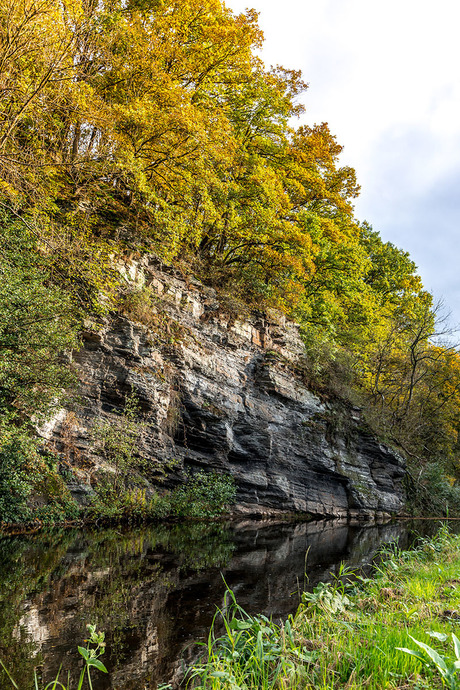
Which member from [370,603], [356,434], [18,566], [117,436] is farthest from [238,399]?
[370,603]

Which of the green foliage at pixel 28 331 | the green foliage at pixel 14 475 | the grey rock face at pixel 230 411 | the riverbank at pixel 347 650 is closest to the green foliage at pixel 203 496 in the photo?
the grey rock face at pixel 230 411

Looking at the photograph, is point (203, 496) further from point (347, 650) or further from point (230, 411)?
point (347, 650)

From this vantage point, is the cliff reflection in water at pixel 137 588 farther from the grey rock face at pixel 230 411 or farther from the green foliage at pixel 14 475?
the grey rock face at pixel 230 411

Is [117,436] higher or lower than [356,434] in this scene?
lower

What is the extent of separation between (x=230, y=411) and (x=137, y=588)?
34.9 feet

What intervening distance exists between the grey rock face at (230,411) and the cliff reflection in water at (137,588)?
3.64 m

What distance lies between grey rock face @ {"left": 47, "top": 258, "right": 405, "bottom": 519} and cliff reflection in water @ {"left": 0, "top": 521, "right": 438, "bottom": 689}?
364 cm

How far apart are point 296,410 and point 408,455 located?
10627 mm

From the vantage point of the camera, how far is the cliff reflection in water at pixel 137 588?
4.23m

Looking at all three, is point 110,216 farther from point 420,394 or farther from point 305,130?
point 420,394

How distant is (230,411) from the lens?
1686cm

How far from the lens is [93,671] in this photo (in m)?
4.09

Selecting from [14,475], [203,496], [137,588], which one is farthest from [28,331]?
[203,496]

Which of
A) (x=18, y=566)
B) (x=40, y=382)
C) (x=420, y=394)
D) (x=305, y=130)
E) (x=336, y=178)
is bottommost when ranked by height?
(x=18, y=566)
